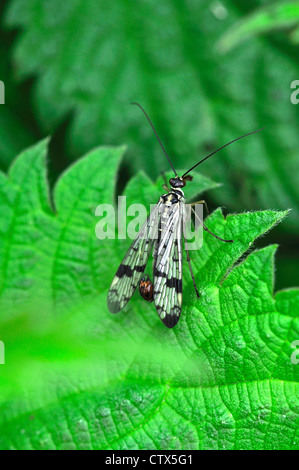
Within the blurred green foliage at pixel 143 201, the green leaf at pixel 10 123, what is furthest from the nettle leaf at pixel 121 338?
the green leaf at pixel 10 123

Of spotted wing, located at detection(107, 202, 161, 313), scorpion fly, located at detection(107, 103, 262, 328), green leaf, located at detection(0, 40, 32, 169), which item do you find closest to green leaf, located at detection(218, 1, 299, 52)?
scorpion fly, located at detection(107, 103, 262, 328)

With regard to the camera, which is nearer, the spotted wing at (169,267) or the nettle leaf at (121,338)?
the nettle leaf at (121,338)

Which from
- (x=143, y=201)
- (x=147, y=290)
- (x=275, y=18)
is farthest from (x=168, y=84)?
(x=147, y=290)

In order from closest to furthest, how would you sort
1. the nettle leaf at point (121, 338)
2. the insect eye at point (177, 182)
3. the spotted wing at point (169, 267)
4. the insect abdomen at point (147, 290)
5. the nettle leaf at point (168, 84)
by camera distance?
the nettle leaf at point (121, 338), the spotted wing at point (169, 267), the insect abdomen at point (147, 290), the insect eye at point (177, 182), the nettle leaf at point (168, 84)

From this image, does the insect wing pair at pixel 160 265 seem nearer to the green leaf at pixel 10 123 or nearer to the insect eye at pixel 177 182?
the insect eye at pixel 177 182

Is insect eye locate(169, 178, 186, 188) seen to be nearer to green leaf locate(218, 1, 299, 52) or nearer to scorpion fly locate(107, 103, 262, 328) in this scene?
scorpion fly locate(107, 103, 262, 328)

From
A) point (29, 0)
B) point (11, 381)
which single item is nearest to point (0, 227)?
point (11, 381)

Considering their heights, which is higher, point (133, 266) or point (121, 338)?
point (133, 266)

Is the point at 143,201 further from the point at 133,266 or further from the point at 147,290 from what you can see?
the point at 147,290
